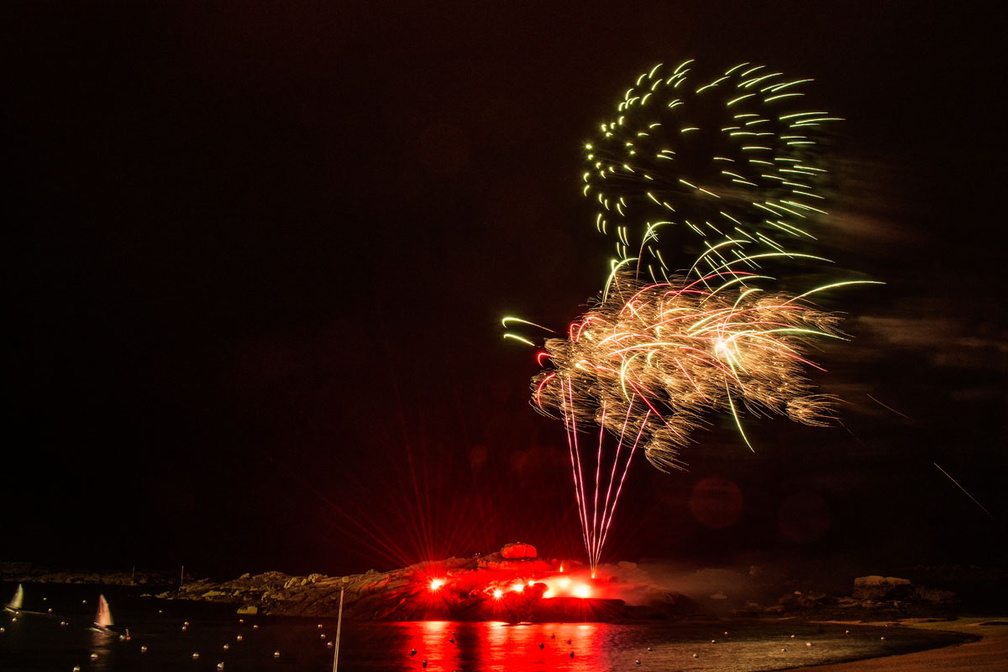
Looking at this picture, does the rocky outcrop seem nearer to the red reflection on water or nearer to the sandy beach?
the red reflection on water

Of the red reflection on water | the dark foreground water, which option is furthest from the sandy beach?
the red reflection on water

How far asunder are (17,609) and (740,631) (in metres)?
46.1

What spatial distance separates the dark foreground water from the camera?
80.5 ft

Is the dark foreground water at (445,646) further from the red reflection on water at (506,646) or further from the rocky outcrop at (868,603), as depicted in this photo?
the rocky outcrop at (868,603)

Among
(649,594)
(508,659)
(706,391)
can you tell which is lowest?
(508,659)

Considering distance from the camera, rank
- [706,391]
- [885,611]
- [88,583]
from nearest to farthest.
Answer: [706,391] < [885,611] < [88,583]

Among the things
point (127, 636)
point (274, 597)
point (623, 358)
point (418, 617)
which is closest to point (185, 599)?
point (274, 597)

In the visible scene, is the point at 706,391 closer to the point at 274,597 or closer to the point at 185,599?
the point at 274,597

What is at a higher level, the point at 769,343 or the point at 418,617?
the point at 769,343

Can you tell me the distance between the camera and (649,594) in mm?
49906

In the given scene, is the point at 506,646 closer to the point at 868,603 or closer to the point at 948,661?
the point at 948,661

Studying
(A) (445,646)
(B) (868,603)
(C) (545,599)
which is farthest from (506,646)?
(B) (868,603)

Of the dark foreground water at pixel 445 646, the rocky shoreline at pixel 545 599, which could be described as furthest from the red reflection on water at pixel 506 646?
the rocky shoreline at pixel 545 599

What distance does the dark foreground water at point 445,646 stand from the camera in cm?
2453
